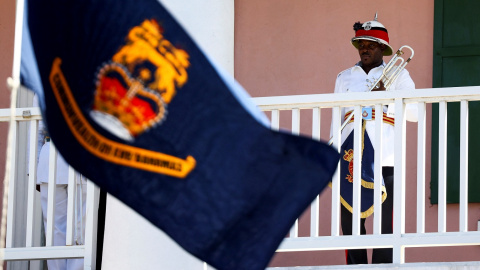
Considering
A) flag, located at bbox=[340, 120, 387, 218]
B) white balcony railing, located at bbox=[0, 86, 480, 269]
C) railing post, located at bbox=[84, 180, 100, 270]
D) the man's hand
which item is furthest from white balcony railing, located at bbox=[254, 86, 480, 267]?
railing post, located at bbox=[84, 180, 100, 270]

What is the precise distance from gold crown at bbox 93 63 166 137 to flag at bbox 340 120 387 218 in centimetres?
366

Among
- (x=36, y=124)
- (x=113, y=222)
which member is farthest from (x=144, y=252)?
(x=36, y=124)

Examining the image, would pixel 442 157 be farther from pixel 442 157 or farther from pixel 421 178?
pixel 421 178

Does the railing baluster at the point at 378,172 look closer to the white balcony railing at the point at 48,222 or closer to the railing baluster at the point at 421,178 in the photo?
Result: the railing baluster at the point at 421,178

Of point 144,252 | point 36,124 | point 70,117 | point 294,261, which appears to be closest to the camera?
point 70,117

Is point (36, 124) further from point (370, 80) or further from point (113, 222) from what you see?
point (370, 80)

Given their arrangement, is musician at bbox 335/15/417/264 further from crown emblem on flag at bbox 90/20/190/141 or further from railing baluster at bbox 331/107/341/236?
crown emblem on flag at bbox 90/20/190/141

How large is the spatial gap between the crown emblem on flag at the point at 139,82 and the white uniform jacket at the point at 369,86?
3.44 m

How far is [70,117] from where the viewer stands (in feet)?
13.6

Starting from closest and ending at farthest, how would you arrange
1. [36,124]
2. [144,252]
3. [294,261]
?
[144,252] < [36,124] < [294,261]

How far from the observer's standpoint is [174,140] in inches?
163

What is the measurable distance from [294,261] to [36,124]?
2676 millimetres

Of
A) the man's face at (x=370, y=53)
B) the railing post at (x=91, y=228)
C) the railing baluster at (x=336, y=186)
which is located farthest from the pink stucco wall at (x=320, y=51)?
the railing post at (x=91, y=228)

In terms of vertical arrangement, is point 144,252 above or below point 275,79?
below
